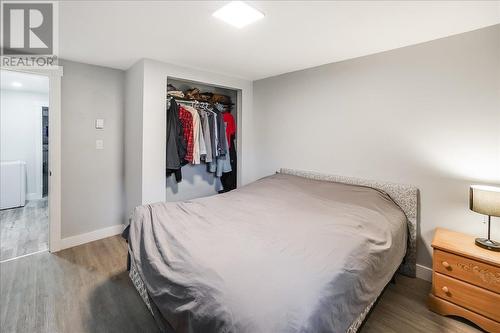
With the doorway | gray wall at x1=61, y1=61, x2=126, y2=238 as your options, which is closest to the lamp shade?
gray wall at x1=61, y1=61, x2=126, y2=238

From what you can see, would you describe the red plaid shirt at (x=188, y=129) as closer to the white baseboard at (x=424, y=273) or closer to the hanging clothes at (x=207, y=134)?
the hanging clothes at (x=207, y=134)

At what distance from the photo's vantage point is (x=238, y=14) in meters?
1.74

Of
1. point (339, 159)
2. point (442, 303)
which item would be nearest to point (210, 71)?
point (339, 159)

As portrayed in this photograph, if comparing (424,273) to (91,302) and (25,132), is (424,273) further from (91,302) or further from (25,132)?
(25,132)

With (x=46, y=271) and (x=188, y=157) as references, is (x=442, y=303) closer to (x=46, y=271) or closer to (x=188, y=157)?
(x=188, y=157)

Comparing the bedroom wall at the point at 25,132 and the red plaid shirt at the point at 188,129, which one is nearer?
the red plaid shirt at the point at 188,129

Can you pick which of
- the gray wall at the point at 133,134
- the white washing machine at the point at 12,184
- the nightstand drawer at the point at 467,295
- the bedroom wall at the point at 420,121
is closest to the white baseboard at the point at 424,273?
the bedroom wall at the point at 420,121

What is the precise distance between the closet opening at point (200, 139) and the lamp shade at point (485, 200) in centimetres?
270

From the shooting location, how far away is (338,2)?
158cm

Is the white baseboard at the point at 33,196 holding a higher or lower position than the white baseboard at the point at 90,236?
higher

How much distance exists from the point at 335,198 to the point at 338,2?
163cm

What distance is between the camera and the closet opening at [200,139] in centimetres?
310

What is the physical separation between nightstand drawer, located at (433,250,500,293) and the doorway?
14.9 ft

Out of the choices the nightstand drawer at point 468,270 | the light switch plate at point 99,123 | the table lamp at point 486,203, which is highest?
the light switch plate at point 99,123
